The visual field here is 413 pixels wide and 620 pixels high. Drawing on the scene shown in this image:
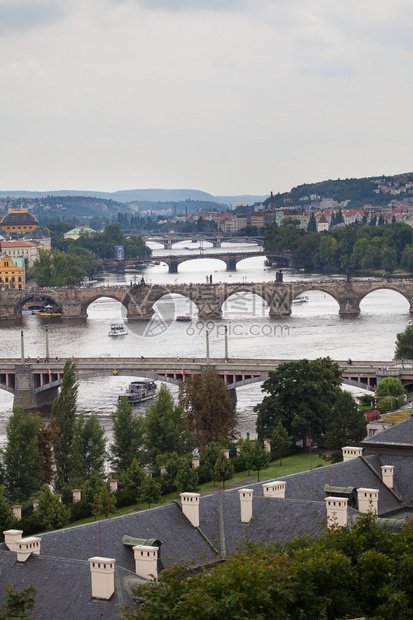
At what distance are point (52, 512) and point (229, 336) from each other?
44.3 metres

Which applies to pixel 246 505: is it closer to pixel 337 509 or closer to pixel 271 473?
pixel 337 509

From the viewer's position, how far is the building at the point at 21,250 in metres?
138

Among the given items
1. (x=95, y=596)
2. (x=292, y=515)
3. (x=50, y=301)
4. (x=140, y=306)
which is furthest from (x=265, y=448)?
(x=50, y=301)

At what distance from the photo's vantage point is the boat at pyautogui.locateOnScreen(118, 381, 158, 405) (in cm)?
5487

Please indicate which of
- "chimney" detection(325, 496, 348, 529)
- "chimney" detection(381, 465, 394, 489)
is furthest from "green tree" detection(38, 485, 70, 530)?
"chimney" detection(325, 496, 348, 529)

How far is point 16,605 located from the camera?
17.3 metres

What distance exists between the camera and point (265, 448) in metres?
39.6

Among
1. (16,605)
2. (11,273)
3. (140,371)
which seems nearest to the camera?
(16,605)

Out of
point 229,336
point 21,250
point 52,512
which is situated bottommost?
point 21,250

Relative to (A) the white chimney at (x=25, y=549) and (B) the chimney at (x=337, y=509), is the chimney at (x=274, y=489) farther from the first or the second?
(A) the white chimney at (x=25, y=549)

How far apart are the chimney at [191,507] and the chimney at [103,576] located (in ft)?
14.1

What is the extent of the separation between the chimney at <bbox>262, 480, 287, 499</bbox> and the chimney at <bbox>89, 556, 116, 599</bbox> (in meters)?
6.20

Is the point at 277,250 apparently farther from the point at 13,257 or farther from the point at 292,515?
the point at 292,515

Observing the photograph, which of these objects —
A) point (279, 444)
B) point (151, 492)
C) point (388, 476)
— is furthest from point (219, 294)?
point (388, 476)
